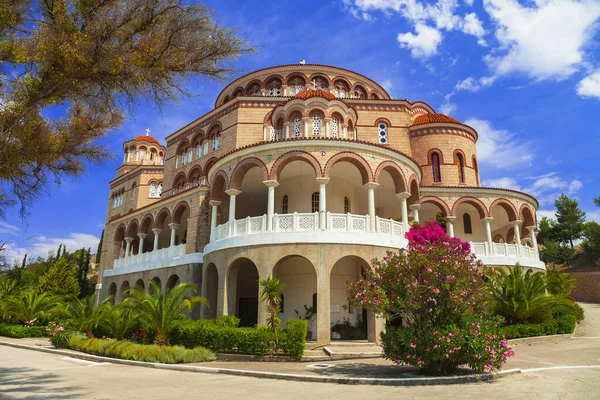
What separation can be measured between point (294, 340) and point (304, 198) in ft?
26.8

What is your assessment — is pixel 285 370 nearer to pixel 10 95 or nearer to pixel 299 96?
pixel 10 95

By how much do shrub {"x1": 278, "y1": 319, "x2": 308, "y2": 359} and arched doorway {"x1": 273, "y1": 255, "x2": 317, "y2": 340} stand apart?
5.05 metres

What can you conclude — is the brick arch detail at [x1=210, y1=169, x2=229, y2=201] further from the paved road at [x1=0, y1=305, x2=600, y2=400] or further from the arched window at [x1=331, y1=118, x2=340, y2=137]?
the paved road at [x1=0, y1=305, x2=600, y2=400]

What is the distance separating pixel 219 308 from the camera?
17906 mm

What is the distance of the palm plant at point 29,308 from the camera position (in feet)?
73.3

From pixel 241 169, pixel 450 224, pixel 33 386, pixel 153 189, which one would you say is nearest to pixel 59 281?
pixel 153 189

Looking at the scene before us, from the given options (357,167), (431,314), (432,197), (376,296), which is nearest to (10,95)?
(376,296)

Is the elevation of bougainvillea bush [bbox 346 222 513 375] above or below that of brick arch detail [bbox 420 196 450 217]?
below

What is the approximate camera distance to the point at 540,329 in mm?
16984

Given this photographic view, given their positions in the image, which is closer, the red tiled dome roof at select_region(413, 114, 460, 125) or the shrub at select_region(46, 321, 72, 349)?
the shrub at select_region(46, 321, 72, 349)

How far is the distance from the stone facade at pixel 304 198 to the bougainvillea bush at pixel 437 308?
5807 mm

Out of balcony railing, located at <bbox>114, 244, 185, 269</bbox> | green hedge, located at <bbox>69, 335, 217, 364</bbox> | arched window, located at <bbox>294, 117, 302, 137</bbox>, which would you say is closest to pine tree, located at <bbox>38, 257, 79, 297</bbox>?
balcony railing, located at <bbox>114, 244, 185, 269</bbox>

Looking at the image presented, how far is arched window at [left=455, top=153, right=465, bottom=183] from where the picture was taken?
2809cm

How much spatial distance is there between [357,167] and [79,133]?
1172 centimetres
